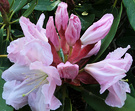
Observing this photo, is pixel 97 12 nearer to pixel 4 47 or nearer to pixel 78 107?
pixel 4 47

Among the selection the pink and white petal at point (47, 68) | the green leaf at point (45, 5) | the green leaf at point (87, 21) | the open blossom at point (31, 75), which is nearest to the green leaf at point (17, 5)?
the green leaf at point (45, 5)

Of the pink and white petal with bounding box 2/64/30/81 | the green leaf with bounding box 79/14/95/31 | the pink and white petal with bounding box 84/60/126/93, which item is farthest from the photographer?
the green leaf with bounding box 79/14/95/31

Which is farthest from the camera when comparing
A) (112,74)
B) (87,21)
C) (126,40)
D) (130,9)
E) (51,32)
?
(126,40)

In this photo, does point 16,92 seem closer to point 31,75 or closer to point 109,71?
point 31,75

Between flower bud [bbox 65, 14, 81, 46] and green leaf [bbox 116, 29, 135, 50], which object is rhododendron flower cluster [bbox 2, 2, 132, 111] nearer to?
flower bud [bbox 65, 14, 81, 46]

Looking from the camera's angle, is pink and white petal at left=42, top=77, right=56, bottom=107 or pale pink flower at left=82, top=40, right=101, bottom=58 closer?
pink and white petal at left=42, top=77, right=56, bottom=107

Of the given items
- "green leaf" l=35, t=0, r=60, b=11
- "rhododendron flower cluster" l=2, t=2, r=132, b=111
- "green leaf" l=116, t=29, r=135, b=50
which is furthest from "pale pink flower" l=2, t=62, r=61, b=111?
"green leaf" l=116, t=29, r=135, b=50

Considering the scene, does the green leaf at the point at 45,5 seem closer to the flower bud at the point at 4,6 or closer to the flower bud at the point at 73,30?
the flower bud at the point at 4,6

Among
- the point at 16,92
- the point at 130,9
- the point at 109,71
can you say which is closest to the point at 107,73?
the point at 109,71
